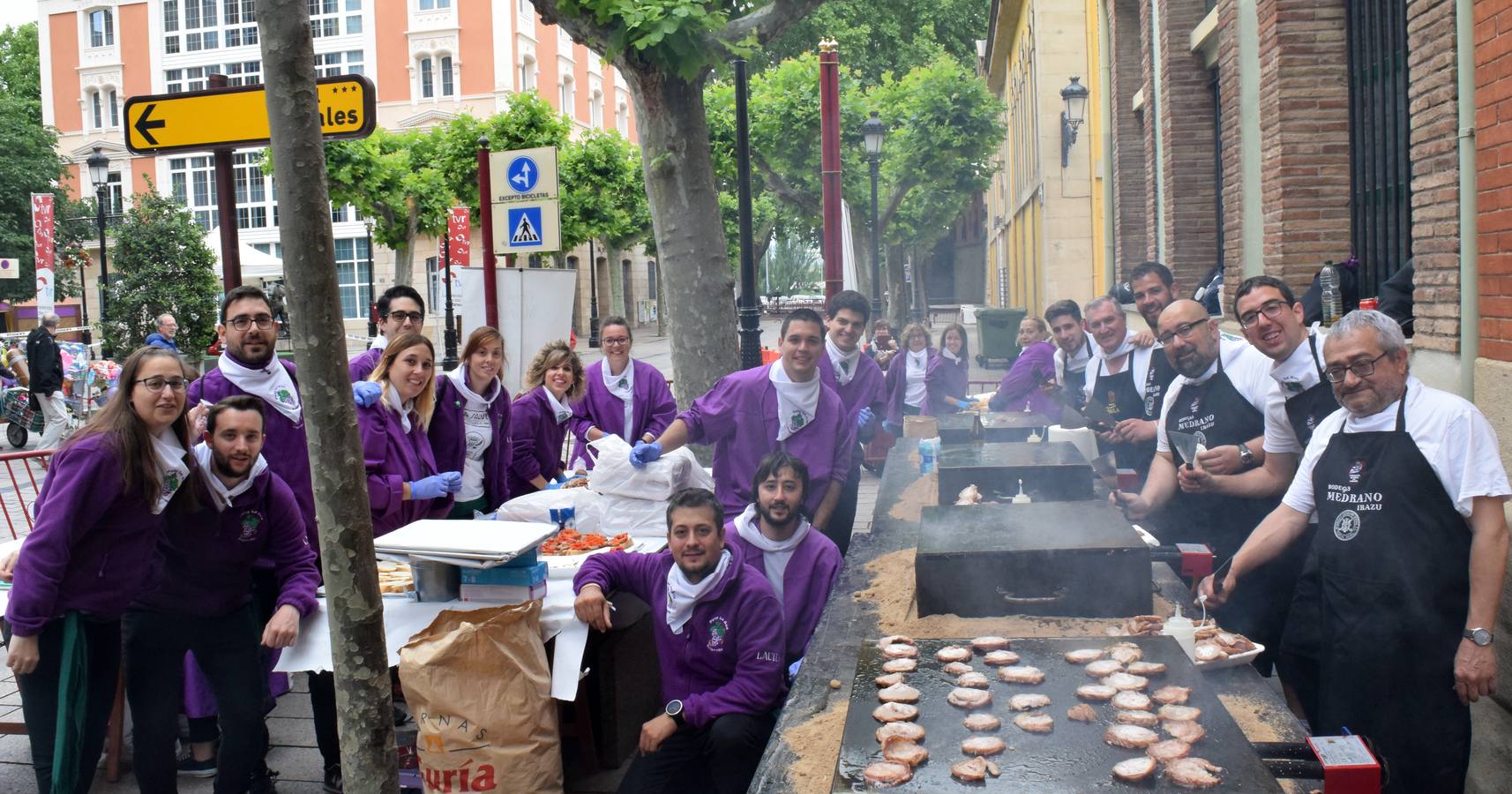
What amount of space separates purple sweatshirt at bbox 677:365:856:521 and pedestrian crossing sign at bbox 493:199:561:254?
3.93 metres

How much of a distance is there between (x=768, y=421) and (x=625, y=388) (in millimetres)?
2211

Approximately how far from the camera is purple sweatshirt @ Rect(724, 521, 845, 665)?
4883 mm

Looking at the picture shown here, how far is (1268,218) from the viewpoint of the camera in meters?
8.85

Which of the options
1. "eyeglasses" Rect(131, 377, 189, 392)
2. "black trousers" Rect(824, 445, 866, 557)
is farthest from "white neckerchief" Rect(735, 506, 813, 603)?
"eyeglasses" Rect(131, 377, 189, 392)

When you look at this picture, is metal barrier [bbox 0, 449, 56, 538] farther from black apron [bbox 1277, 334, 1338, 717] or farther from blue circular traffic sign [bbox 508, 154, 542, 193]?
black apron [bbox 1277, 334, 1338, 717]

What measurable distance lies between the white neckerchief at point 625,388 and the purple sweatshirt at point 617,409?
0.01 metres

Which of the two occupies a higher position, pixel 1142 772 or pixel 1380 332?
Answer: pixel 1380 332

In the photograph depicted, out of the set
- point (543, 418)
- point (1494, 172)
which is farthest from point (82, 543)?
point (1494, 172)

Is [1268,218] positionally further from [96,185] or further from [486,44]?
[486,44]

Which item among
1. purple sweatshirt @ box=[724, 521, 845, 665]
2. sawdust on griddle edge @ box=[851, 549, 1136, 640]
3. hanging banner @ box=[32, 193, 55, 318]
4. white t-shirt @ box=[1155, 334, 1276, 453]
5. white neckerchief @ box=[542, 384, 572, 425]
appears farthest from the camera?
hanging banner @ box=[32, 193, 55, 318]

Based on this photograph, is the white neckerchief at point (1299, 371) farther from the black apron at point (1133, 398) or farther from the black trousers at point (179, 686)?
the black trousers at point (179, 686)

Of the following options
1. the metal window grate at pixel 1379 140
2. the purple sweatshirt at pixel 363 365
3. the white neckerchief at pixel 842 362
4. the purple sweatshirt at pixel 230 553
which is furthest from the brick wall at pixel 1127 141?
the purple sweatshirt at pixel 230 553

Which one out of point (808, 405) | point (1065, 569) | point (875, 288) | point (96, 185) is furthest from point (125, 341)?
point (1065, 569)

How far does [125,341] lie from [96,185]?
3848 millimetres
